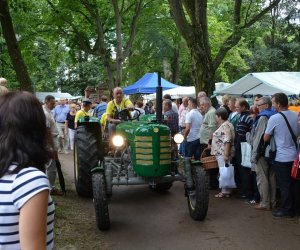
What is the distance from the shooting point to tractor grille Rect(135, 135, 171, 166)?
252 inches

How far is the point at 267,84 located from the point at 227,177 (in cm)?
352

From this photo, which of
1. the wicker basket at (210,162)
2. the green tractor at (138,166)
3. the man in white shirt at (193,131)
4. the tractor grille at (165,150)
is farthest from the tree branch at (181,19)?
the tractor grille at (165,150)

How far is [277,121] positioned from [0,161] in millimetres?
5524

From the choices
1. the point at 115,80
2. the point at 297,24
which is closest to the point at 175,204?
the point at 115,80

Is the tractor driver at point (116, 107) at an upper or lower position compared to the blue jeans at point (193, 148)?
upper

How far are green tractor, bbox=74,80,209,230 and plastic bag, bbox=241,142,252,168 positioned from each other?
142cm

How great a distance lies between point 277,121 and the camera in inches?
258

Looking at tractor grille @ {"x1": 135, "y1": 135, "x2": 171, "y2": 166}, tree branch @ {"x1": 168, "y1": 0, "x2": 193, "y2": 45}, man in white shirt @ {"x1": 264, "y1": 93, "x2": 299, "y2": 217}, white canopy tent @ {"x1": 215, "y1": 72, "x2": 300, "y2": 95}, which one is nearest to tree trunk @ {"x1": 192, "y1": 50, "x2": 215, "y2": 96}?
tree branch @ {"x1": 168, "y1": 0, "x2": 193, "y2": 45}

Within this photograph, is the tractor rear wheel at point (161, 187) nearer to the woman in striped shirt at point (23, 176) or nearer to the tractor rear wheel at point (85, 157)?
the tractor rear wheel at point (85, 157)

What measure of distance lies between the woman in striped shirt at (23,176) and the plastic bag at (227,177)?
20.5ft

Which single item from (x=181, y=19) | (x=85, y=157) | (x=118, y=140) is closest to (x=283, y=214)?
(x=118, y=140)

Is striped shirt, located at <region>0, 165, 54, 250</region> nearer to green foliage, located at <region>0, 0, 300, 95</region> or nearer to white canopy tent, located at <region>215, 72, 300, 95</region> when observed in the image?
→ green foliage, located at <region>0, 0, 300, 95</region>

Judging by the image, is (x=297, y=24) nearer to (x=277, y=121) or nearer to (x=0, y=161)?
(x=277, y=121)

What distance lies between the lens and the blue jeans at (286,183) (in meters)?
6.52
